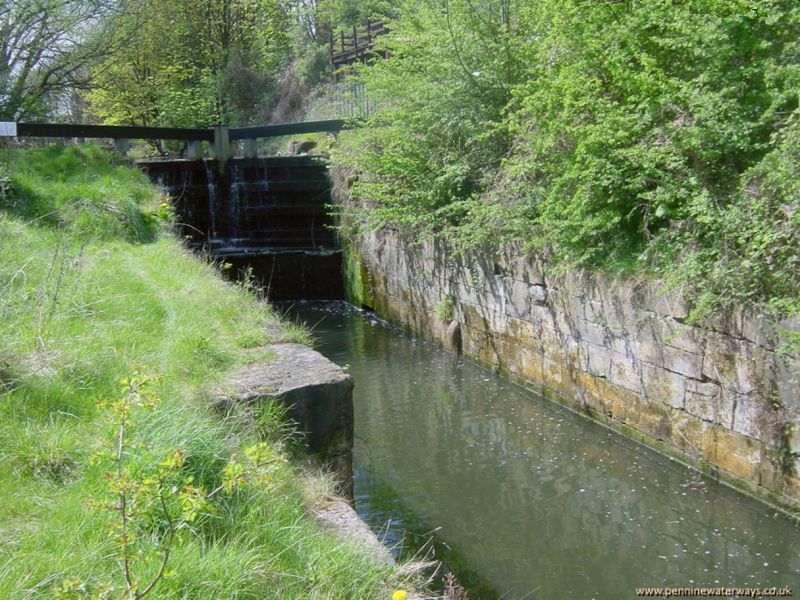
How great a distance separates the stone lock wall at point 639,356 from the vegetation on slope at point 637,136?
1.03 feet

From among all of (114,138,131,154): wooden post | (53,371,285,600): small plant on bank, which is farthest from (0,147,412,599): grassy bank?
(114,138,131,154): wooden post

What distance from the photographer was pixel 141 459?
2.99 meters

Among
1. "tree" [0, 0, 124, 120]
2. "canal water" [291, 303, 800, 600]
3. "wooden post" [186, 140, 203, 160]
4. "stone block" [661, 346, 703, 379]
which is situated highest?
"tree" [0, 0, 124, 120]

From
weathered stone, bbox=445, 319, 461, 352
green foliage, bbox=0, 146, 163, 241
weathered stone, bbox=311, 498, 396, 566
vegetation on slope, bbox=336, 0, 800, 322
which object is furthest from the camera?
weathered stone, bbox=445, 319, 461, 352

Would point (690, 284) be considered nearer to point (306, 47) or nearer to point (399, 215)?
point (399, 215)

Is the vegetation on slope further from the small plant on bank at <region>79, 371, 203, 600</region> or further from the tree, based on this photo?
the tree

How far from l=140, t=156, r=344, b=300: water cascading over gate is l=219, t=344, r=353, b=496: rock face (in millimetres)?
10585

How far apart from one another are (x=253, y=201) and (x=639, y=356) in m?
11.1

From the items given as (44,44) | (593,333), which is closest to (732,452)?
(593,333)

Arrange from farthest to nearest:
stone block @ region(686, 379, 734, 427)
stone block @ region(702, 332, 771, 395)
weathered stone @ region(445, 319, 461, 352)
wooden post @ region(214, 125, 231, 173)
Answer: wooden post @ region(214, 125, 231, 173), weathered stone @ region(445, 319, 461, 352), stone block @ region(686, 379, 734, 427), stone block @ region(702, 332, 771, 395)

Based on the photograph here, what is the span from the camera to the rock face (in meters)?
4.18

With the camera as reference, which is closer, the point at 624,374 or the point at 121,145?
the point at 624,374

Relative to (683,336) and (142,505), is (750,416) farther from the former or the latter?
(142,505)

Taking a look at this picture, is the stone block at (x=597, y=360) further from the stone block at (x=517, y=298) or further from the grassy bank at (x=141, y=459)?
the grassy bank at (x=141, y=459)
